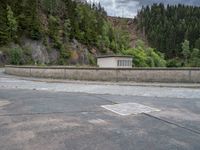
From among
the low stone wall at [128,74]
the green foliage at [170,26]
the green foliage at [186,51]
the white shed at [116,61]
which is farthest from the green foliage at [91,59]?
the green foliage at [170,26]

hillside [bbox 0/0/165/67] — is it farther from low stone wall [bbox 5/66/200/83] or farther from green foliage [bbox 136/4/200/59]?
green foliage [bbox 136/4/200/59]

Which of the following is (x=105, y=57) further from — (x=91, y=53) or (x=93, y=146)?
(x=91, y=53)

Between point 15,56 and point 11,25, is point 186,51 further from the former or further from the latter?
point 15,56

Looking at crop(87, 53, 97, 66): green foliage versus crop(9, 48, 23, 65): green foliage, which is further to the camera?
crop(87, 53, 97, 66): green foliage

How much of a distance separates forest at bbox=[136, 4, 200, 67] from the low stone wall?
252 ft

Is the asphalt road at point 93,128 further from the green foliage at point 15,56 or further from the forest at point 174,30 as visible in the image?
the forest at point 174,30

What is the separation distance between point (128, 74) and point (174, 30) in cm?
11126

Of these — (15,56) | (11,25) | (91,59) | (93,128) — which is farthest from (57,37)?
(93,128)

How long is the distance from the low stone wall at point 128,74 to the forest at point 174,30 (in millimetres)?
76840

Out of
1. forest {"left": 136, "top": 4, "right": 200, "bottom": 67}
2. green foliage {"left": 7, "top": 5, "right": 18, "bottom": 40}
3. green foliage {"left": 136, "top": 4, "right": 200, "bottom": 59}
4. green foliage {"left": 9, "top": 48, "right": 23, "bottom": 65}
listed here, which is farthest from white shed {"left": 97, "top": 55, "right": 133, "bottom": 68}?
green foliage {"left": 136, "top": 4, "right": 200, "bottom": 59}

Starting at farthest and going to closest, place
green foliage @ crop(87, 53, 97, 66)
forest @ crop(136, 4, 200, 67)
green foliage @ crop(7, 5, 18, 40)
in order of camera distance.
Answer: forest @ crop(136, 4, 200, 67), green foliage @ crop(87, 53, 97, 66), green foliage @ crop(7, 5, 18, 40)

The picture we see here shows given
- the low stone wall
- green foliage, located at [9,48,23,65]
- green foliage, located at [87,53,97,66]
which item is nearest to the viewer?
the low stone wall

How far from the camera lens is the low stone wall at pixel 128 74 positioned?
18.0 meters

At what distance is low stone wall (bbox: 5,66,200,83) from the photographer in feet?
59.2
